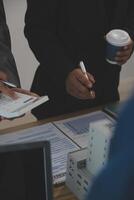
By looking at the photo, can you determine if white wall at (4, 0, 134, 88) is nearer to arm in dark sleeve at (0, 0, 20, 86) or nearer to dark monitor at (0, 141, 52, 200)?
arm in dark sleeve at (0, 0, 20, 86)

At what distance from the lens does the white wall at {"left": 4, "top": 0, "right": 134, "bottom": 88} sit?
2.74 m

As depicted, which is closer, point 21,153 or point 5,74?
point 21,153

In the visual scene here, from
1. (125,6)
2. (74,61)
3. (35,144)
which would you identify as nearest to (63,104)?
(74,61)

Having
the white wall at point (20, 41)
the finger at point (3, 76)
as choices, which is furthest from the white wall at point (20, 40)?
the finger at point (3, 76)

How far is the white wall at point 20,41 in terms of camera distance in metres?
2.74

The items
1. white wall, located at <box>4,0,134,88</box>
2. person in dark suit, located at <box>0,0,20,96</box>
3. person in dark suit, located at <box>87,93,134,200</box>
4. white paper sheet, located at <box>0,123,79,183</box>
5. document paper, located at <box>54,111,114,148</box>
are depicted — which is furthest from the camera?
white wall, located at <box>4,0,134,88</box>

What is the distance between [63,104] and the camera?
169 centimetres

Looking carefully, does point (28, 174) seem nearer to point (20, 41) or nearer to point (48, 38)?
point (48, 38)

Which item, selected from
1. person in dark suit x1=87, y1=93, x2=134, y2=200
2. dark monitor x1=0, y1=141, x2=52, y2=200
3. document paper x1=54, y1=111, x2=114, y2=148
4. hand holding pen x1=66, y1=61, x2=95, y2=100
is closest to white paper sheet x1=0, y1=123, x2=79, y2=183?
document paper x1=54, y1=111, x2=114, y2=148

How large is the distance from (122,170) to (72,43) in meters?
1.30

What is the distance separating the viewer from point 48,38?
5.03 ft

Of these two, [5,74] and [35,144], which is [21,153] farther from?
[5,74]

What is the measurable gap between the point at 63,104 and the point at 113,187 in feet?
4.49

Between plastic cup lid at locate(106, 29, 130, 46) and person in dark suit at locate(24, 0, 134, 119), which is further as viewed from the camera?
person in dark suit at locate(24, 0, 134, 119)
